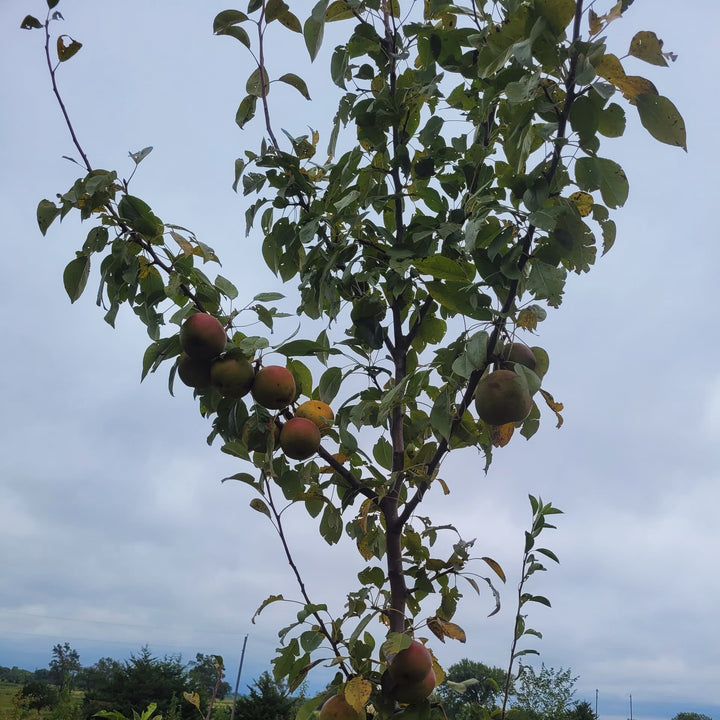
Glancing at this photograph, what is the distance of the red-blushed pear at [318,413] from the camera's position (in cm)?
203

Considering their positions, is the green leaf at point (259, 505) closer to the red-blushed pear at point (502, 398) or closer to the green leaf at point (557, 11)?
the red-blushed pear at point (502, 398)

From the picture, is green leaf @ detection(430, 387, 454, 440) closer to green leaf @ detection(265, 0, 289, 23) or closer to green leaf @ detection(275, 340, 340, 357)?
green leaf @ detection(275, 340, 340, 357)

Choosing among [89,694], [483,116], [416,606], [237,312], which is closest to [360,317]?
[237,312]

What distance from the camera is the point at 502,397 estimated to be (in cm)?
170

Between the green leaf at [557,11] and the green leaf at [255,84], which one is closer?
the green leaf at [557,11]

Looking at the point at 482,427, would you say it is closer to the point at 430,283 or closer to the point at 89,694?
the point at 430,283

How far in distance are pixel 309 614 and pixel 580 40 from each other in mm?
1560

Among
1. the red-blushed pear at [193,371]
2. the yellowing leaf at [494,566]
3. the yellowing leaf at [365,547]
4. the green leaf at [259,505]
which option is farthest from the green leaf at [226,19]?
the yellowing leaf at [494,566]

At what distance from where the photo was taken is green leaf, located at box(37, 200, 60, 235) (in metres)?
1.82

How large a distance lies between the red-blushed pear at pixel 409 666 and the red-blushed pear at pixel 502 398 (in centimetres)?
65

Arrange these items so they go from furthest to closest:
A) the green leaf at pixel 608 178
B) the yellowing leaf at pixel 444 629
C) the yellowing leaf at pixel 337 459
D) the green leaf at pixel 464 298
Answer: the yellowing leaf at pixel 337 459
the yellowing leaf at pixel 444 629
the green leaf at pixel 464 298
the green leaf at pixel 608 178

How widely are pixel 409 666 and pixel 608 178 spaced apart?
4.30ft

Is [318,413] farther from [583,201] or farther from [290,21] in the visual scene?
[290,21]

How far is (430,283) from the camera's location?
5.77 feet
